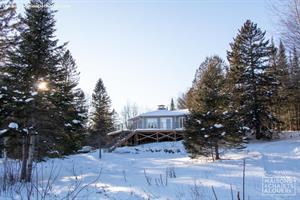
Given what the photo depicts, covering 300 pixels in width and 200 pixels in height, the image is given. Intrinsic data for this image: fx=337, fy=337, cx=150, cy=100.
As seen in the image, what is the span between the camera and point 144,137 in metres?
39.9

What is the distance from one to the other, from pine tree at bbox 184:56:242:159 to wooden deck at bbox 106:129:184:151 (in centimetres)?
2073

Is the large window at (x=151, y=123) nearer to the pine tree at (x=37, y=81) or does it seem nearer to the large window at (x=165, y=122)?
the large window at (x=165, y=122)

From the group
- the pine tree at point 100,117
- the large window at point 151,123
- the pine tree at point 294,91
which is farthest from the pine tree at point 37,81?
the large window at point 151,123

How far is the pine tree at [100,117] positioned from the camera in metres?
34.0

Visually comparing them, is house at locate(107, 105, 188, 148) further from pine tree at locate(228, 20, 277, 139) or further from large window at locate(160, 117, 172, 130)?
pine tree at locate(228, 20, 277, 139)

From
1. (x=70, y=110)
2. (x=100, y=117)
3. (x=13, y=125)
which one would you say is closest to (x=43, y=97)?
(x=13, y=125)

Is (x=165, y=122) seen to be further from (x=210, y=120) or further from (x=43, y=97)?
(x=43, y=97)

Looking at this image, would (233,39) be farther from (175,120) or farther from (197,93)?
(197,93)

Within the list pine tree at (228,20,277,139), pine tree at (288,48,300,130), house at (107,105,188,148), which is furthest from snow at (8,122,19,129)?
house at (107,105,188,148)

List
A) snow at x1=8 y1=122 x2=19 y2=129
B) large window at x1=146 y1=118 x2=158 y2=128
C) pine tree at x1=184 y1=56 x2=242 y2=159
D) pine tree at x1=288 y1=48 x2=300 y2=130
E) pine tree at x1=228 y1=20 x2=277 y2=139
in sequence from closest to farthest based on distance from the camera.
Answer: snow at x1=8 y1=122 x2=19 y2=129, pine tree at x1=288 y1=48 x2=300 y2=130, pine tree at x1=184 y1=56 x2=242 y2=159, pine tree at x1=228 y1=20 x2=277 y2=139, large window at x1=146 y1=118 x2=158 y2=128

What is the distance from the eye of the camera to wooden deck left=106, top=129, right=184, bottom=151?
39144 mm

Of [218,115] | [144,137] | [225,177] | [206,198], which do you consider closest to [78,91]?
[144,137]

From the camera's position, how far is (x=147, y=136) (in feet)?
130

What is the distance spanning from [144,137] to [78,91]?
11167mm
